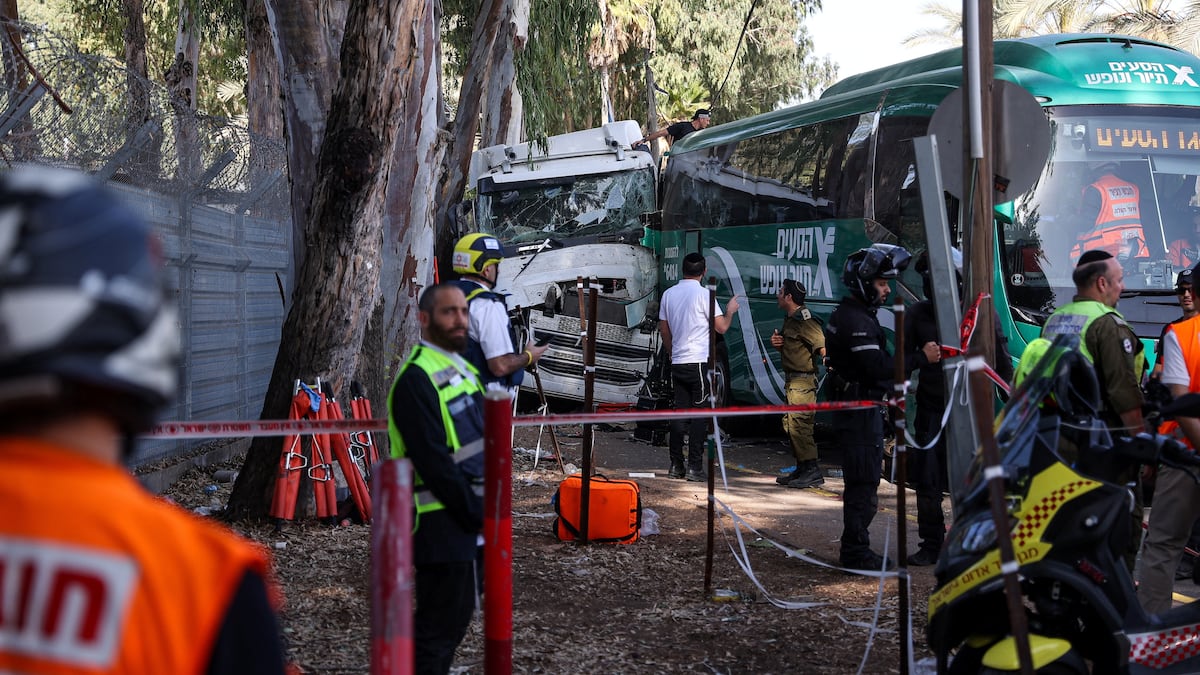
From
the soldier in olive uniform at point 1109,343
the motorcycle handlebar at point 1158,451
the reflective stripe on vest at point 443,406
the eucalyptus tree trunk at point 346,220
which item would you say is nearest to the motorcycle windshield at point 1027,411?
the motorcycle handlebar at point 1158,451

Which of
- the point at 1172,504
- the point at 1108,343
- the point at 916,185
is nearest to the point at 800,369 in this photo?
the point at 916,185

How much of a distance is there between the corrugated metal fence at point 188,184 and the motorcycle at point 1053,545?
539cm

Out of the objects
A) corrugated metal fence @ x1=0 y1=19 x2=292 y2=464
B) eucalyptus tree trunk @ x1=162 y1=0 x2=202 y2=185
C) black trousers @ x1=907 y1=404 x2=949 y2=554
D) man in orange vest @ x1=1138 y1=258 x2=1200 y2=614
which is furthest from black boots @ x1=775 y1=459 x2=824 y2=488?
eucalyptus tree trunk @ x1=162 y1=0 x2=202 y2=185

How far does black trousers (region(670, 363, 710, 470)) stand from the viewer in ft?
37.0

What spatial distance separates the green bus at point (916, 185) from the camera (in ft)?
33.4

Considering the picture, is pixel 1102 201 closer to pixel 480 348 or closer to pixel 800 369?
pixel 800 369

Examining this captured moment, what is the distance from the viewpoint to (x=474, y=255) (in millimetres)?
7020

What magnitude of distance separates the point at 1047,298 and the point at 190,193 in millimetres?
7085

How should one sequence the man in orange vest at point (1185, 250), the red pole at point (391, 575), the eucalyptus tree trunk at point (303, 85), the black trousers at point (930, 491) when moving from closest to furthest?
the red pole at point (391, 575)
the black trousers at point (930, 491)
the eucalyptus tree trunk at point (303, 85)
the man in orange vest at point (1185, 250)

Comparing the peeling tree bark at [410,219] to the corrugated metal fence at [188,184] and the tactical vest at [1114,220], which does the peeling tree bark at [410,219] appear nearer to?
the corrugated metal fence at [188,184]

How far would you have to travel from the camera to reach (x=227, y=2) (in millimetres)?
19312

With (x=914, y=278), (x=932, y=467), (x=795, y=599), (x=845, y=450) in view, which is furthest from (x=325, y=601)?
(x=914, y=278)

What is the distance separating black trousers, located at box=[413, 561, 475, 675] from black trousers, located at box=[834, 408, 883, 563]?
386 centimetres

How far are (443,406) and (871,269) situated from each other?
4154mm
